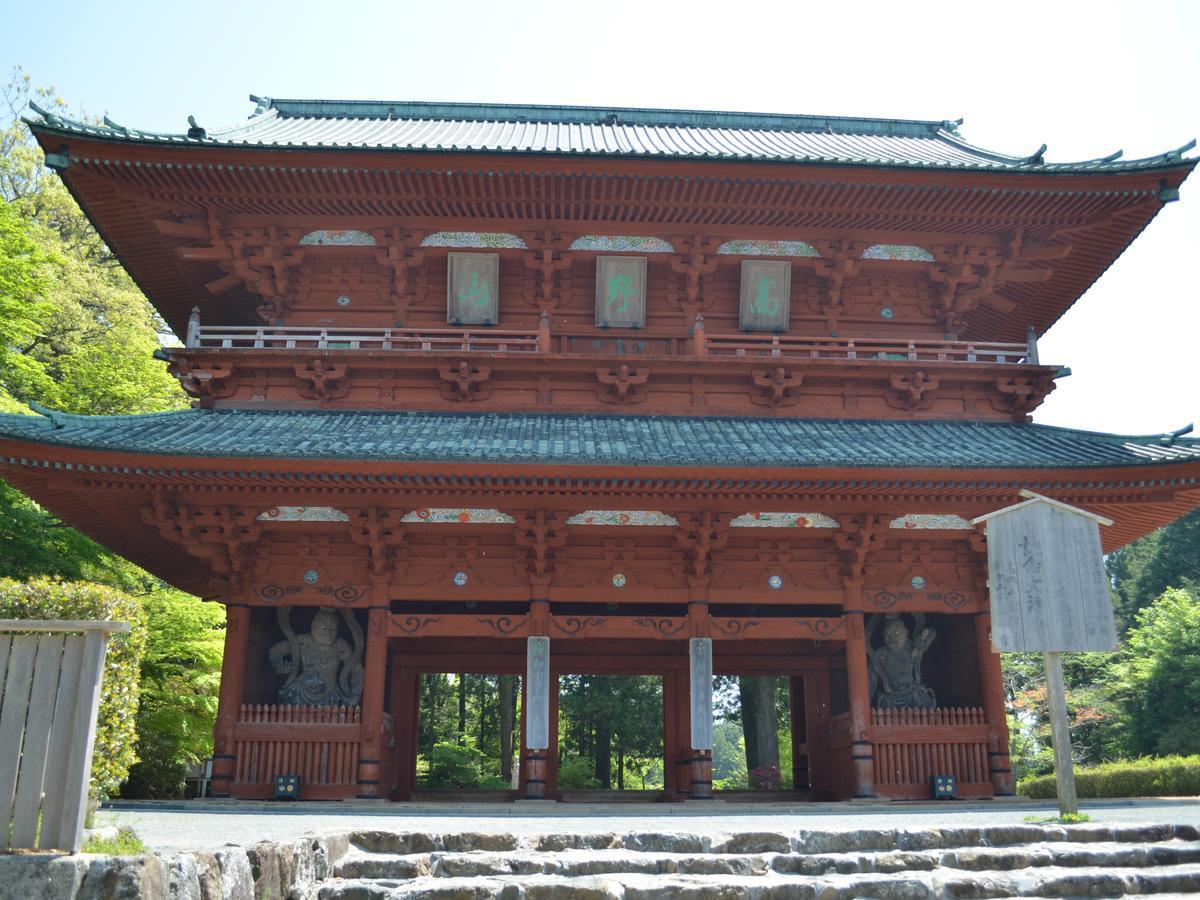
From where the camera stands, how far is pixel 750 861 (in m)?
8.23

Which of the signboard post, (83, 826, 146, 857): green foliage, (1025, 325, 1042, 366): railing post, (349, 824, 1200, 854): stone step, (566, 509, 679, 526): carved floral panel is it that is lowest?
(349, 824, 1200, 854): stone step

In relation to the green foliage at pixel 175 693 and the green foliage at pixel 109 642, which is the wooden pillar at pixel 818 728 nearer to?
the green foliage at pixel 175 693

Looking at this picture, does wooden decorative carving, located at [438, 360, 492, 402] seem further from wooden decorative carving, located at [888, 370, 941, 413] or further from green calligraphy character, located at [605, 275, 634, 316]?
wooden decorative carving, located at [888, 370, 941, 413]

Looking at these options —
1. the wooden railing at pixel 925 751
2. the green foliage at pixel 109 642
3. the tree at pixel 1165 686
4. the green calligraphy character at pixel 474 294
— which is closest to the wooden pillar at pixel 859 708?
the wooden railing at pixel 925 751

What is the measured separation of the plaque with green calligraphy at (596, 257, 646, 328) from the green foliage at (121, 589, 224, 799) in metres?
10.1

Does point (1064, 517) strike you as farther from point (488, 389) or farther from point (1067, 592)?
point (488, 389)

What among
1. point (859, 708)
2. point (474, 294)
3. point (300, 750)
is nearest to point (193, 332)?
point (474, 294)

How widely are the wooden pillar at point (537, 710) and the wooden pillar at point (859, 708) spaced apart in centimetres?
484

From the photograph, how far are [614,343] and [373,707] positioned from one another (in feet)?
25.1

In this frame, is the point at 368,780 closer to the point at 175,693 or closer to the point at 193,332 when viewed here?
the point at 175,693

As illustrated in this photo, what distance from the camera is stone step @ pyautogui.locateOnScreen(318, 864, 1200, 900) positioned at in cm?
746

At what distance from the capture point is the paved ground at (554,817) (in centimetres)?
928

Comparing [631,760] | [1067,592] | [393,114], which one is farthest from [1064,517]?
[631,760]

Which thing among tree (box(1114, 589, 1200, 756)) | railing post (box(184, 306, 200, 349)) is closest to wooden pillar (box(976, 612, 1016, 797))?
railing post (box(184, 306, 200, 349))
